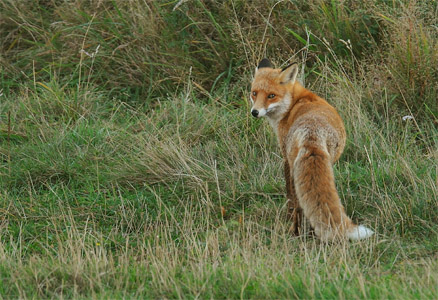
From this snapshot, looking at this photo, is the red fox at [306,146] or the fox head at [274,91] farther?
the fox head at [274,91]

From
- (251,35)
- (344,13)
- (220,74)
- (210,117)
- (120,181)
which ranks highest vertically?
(344,13)

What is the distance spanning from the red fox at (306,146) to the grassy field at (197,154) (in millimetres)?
219

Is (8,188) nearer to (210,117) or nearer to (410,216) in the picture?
(210,117)

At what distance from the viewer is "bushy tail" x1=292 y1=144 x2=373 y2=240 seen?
4.23m

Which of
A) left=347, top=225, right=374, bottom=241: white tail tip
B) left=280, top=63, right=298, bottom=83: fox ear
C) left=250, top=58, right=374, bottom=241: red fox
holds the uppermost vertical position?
left=280, top=63, right=298, bottom=83: fox ear

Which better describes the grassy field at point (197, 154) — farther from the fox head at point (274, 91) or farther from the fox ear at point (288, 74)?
the fox ear at point (288, 74)

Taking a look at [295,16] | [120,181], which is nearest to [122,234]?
[120,181]

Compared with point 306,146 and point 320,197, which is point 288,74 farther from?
point 320,197

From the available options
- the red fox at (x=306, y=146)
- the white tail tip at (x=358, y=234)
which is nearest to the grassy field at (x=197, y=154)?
the white tail tip at (x=358, y=234)

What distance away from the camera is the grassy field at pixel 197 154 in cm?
418

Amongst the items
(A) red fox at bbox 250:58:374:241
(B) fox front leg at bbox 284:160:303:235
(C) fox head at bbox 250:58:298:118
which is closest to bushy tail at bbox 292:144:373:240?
(A) red fox at bbox 250:58:374:241

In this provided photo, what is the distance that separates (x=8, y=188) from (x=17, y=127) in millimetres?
1279

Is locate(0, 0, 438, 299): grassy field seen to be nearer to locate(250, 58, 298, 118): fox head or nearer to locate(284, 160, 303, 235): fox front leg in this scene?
locate(284, 160, 303, 235): fox front leg

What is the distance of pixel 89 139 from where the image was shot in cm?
671
